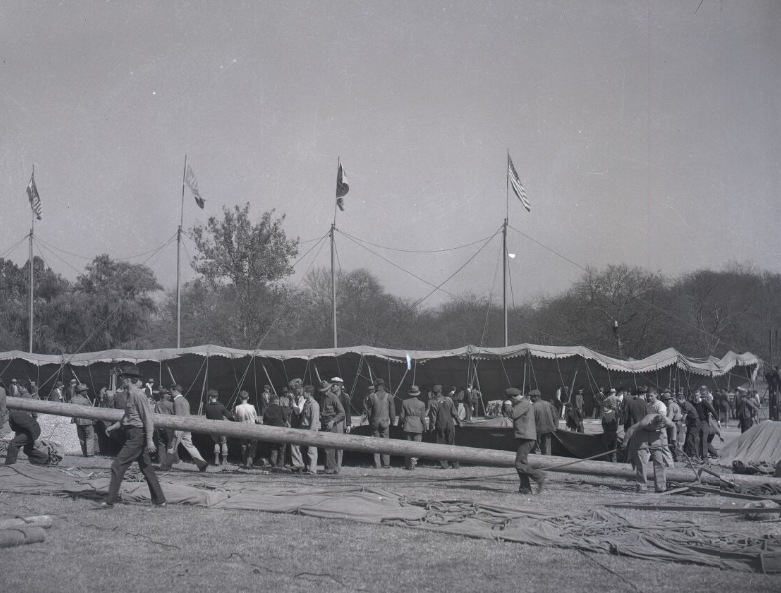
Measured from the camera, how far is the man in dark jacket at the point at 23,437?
531 inches

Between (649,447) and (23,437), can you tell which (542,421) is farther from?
(23,437)

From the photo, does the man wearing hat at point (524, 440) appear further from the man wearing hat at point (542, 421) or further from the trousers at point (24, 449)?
the trousers at point (24, 449)

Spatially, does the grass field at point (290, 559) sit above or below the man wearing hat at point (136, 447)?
below

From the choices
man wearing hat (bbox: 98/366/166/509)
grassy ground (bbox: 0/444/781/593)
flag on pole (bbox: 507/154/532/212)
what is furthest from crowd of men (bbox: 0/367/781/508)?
flag on pole (bbox: 507/154/532/212)

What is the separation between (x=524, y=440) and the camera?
1203 centimetres

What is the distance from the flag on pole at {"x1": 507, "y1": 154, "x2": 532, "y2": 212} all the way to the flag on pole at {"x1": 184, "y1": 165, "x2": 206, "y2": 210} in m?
13.5

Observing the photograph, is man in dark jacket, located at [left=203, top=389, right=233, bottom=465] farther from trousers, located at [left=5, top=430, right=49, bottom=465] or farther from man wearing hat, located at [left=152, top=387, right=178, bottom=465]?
trousers, located at [left=5, top=430, right=49, bottom=465]

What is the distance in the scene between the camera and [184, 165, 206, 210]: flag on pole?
3353cm

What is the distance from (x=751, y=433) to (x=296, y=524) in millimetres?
11656

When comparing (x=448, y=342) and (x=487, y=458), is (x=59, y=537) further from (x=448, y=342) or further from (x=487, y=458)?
(x=448, y=342)

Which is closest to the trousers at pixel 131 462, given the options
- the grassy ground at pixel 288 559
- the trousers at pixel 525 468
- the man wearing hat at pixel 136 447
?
the man wearing hat at pixel 136 447

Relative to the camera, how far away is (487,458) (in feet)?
41.6

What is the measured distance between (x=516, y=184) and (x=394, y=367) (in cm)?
854

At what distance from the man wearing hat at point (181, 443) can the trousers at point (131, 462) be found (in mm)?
4777
